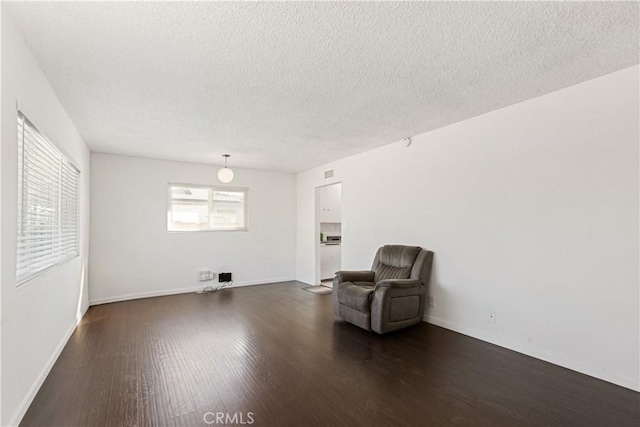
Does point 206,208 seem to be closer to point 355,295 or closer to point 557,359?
point 355,295

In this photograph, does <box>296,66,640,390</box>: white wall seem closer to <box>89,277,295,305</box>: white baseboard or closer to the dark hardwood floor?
the dark hardwood floor

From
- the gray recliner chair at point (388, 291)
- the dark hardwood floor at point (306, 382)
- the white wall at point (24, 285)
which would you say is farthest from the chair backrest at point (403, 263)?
the white wall at point (24, 285)

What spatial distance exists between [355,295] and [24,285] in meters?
2.93

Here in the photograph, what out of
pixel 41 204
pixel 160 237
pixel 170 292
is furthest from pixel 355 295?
pixel 160 237

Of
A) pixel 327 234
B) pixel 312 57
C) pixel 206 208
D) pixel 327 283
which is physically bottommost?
pixel 327 283

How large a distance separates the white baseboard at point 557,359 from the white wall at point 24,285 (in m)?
3.92

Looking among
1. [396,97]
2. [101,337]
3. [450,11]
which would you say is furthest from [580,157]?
[101,337]

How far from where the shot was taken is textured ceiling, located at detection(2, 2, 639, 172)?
1763 millimetres

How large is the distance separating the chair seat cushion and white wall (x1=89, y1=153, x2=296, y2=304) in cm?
305

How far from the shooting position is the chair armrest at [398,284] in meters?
3.42

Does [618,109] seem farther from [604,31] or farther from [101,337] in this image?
[101,337]

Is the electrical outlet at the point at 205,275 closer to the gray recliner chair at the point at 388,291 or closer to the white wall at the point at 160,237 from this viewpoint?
the white wall at the point at 160,237

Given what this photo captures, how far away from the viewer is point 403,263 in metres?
3.99

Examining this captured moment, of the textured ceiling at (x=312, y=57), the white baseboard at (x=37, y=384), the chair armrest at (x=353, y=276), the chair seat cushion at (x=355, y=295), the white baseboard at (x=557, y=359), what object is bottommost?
the white baseboard at (x=557, y=359)
